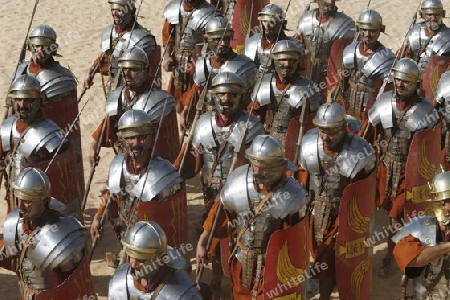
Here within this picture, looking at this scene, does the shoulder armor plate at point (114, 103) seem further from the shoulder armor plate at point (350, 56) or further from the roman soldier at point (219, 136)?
the shoulder armor plate at point (350, 56)

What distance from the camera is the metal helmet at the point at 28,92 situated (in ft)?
36.2

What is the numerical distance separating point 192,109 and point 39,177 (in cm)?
578

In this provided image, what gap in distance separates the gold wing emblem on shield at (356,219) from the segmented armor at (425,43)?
5849mm

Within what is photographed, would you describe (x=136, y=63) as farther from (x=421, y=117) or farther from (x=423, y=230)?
(x=423, y=230)

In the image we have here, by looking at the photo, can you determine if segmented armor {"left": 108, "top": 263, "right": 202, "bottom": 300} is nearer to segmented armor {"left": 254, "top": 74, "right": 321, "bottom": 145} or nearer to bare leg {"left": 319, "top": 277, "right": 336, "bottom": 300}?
bare leg {"left": 319, "top": 277, "right": 336, "bottom": 300}

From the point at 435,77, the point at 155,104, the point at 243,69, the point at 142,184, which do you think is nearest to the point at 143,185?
the point at 142,184

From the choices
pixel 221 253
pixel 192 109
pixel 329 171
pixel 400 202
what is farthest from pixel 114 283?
pixel 192 109

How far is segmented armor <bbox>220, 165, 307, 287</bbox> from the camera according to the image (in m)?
9.09

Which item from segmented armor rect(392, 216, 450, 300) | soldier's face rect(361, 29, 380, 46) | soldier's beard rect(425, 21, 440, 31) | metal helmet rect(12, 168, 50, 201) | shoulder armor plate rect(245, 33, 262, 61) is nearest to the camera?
segmented armor rect(392, 216, 450, 300)

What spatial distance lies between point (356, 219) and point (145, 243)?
2998mm

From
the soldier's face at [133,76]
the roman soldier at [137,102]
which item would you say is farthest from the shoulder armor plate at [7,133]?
the soldier's face at [133,76]

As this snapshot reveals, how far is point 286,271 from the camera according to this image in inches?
358

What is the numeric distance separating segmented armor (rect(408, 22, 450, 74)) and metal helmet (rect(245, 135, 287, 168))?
684 cm

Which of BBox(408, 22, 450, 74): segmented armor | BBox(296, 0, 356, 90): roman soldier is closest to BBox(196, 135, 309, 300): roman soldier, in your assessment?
BBox(296, 0, 356, 90): roman soldier
